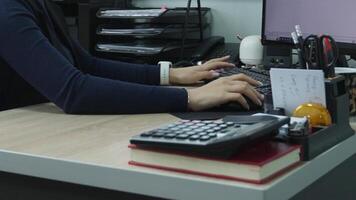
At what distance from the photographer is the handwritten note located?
0.98 m

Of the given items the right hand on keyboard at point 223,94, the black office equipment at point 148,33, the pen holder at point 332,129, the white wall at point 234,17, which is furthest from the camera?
the white wall at point 234,17

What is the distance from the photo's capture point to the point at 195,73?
1589 mm

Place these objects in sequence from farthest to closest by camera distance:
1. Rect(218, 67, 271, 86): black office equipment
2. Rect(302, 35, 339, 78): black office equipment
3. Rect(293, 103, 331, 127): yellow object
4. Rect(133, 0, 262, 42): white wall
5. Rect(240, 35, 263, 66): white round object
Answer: Rect(133, 0, 262, 42): white wall, Rect(240, 35, 263, 66): white round object, Rect(218, 67, 271, 86): black office equipment, Rect(302, 35, 339, 78): black office equipment, Rect(293, 103, 331, 127): yellow object

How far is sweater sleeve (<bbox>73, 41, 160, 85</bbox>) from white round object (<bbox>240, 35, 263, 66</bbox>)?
35cm

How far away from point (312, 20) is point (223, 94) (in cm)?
54

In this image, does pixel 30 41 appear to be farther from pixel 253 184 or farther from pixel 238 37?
pixel 238 37

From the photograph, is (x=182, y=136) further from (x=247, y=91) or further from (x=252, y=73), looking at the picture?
(x=252, y=73)

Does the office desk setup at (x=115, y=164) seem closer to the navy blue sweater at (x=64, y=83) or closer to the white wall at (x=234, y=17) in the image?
the navy blue sweater at (x=64, y=83)

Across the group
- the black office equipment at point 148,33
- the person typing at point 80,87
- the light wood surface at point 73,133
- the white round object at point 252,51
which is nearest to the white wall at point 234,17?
the black office equipment at point 148,33

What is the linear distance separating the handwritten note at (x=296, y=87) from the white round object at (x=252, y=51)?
2.57 feet

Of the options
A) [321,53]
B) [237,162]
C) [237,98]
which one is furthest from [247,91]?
[237,162]

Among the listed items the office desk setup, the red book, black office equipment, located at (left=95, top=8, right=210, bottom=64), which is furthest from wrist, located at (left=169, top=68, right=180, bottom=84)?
the red book

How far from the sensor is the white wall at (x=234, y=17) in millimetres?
2115

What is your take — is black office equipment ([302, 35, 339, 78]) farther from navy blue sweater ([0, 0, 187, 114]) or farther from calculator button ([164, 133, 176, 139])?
calculator button ([164, 133, 176, 139])
